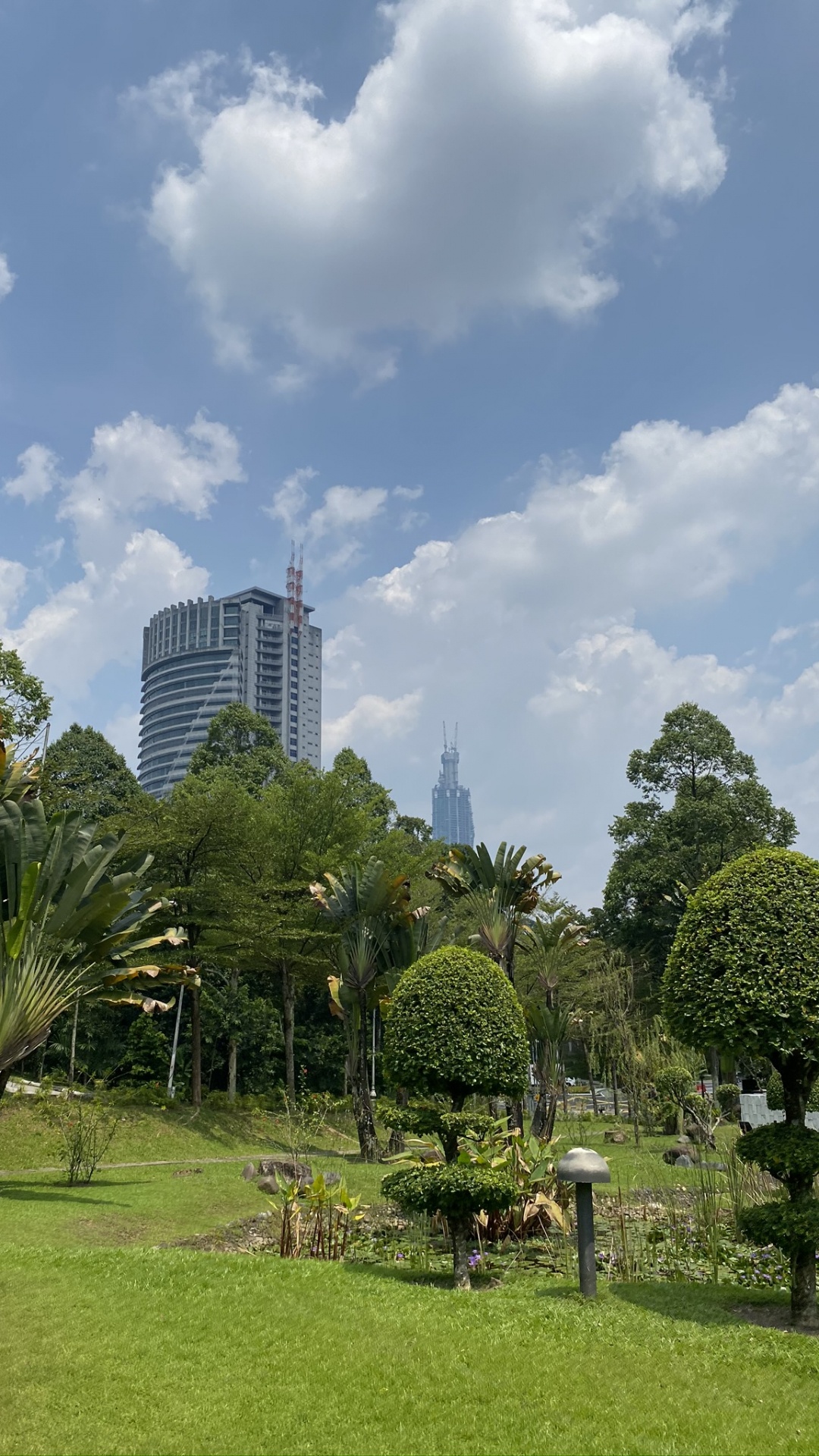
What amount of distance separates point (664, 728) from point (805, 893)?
116 feet

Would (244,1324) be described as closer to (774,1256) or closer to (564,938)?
(774,1256)

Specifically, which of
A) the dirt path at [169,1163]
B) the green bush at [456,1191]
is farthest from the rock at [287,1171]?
the green bush at [456,1191]

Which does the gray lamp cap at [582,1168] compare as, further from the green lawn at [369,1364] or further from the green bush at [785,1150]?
the green bush at [785,1150]

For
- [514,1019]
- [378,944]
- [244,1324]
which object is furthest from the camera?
A: [378,944]

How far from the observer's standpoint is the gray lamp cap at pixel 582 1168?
746 centimetres

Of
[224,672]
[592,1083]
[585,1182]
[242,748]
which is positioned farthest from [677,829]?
[224,672]

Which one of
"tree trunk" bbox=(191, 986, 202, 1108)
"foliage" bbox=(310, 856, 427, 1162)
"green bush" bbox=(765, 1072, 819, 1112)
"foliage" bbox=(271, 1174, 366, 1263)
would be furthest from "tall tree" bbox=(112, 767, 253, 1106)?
"foliage" bbox=(271, 1174, 366, 1263)

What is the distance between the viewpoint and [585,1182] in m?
7.61

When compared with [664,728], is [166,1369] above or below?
below

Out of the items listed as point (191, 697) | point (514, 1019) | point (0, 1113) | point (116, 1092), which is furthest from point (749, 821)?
point (191, 697)

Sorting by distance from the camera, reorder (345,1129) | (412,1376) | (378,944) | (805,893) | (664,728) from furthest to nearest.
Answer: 1. (664,728)
2. (345,1129)
3. (378,944)
4. (805,893)
5. (412,1376)

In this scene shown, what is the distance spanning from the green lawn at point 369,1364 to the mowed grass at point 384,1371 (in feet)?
0.05

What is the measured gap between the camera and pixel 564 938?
2019cm

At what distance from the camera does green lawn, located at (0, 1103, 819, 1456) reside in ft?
16.6
